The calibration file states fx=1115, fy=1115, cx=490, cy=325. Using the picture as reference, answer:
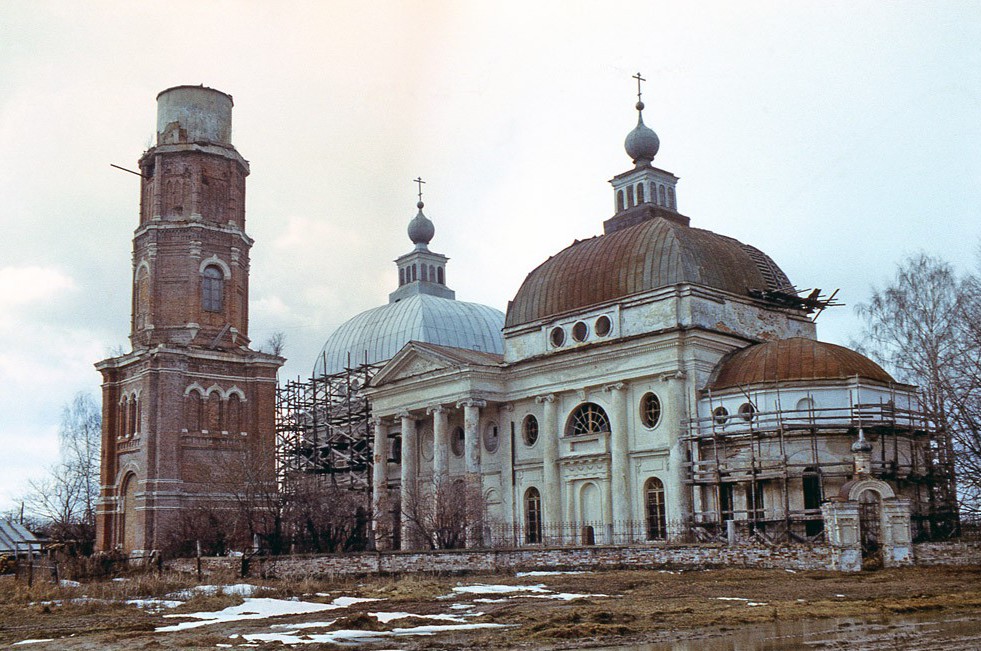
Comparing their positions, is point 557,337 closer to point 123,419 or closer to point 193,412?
point 193,412

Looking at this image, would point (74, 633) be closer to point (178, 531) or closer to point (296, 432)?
point (178, 531)

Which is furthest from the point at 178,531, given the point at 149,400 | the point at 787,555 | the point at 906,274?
the point at 906,274

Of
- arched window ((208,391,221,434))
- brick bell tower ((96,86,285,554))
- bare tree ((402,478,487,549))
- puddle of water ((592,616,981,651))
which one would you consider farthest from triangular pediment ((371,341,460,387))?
puddle of water ((592,616,981,651))

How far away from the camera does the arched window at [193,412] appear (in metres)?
49.2

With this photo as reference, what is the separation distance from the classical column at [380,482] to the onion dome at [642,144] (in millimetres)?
16034

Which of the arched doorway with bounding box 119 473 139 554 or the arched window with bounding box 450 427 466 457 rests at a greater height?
the arched window with bounding box 450 427 466 457

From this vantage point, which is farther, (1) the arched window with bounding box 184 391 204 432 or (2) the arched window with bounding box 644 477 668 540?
(1) the arched window with bounding box 184 391 204 432

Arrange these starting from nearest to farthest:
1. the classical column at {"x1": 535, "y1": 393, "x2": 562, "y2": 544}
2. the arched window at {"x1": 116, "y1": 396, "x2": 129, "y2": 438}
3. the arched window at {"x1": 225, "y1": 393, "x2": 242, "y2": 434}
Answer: the classical column at {"x1": 535, "y1": 393, "x2": 562, "y2": 544}, the arched window at {"x1": 116, "y1": 396, "x2": 129, "y2": 438}, the arched window at {"x1": 225, "y1": 393, "x2": 242, "y2": 434}

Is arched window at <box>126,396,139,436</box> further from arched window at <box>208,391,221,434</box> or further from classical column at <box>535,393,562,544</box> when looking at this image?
classical column at <box>535,393,562,544</box>

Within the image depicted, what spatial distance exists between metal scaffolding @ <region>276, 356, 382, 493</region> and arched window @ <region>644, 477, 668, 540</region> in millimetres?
15540

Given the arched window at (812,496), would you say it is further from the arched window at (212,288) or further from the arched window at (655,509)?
the arched window at (212,288)

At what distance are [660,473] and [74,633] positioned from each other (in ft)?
81.2

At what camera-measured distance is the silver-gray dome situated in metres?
60.0

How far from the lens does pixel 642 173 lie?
48.0 metres
